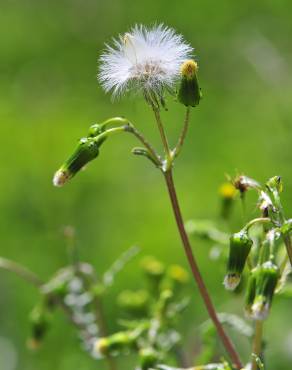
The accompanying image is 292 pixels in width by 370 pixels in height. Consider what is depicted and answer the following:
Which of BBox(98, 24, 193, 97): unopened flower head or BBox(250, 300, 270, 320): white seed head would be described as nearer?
BBox(250, 300, 270, 320): white seed head

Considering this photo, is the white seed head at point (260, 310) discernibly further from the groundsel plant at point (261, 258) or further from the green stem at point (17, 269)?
the green stem at point (17, 269)

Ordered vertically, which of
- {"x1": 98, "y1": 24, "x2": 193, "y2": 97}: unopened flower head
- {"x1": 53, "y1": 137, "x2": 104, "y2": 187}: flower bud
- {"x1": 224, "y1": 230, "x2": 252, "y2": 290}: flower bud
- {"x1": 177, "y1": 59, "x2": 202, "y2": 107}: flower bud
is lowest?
{"x1": 224, "y1": 230, "x2": 252, "y2": 290}: flower bud

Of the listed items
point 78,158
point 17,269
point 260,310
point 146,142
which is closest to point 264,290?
point 260,310

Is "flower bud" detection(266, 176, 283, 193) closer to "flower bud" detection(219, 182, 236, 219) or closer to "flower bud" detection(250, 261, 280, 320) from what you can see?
"flower bud" detection(250, 261, 280, 320)

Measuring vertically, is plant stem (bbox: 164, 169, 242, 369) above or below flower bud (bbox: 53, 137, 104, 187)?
below

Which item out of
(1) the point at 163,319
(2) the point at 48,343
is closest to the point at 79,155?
(1) the point at 163,319

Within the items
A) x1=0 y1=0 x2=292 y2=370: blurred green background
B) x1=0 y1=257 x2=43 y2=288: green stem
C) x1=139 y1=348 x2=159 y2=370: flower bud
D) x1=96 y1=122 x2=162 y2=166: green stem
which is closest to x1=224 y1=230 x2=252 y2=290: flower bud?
x1=96 y1=122 x2=162 y2=166: green stem
